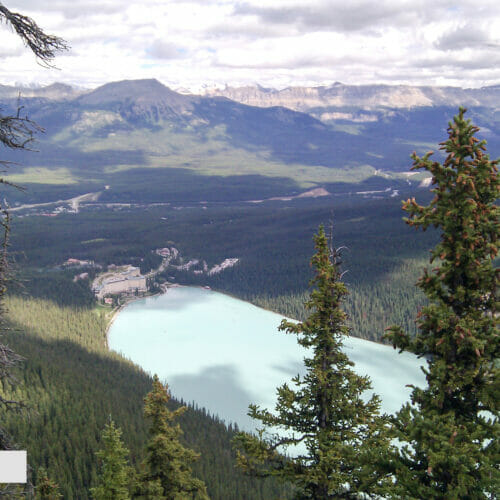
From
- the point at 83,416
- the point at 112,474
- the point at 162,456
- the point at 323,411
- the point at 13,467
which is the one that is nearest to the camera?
the point at 13,467

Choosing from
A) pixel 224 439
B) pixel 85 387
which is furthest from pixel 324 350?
pixel 85 387

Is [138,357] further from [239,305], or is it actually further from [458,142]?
[458,142]

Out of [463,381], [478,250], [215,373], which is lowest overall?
[215,373]

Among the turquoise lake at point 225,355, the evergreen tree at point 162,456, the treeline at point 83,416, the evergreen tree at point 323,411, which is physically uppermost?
the evergreen tree at point 323,411

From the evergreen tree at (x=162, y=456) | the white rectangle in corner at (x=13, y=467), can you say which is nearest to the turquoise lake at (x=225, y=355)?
the evergreen tree at (x=162, y=456)

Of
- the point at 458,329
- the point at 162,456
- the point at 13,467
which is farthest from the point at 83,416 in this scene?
the point at 458,329

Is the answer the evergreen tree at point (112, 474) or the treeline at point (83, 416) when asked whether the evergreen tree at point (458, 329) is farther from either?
the treeline at point (83, 416)

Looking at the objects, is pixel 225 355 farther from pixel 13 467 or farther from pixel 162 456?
pixel 13 467
